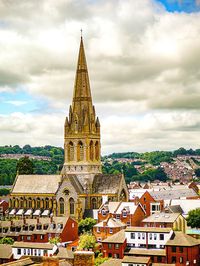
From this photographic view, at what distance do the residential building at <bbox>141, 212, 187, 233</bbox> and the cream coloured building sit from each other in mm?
16380

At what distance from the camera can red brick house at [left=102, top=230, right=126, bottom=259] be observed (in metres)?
76.0

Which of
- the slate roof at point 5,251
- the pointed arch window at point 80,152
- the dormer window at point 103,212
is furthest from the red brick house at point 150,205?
the slate roof at point 5,251

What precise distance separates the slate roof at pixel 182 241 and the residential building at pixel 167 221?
32.9 ft

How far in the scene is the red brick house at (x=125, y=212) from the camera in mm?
90812

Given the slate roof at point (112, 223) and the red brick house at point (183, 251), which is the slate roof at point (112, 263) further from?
the slate roof at point (112, 223)

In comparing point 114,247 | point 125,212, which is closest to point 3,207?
point 125,212

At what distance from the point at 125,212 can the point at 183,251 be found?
2160 cm

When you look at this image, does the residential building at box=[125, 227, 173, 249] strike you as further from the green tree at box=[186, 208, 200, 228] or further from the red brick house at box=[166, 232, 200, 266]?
the green tree at box=[186, 208, 200, 228]

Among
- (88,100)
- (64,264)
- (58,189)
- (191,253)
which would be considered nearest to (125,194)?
(58,189)

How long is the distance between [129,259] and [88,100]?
5055 centimetres

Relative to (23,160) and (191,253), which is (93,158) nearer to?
(23,160)

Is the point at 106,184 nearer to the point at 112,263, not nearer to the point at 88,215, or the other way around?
the point at 88,215

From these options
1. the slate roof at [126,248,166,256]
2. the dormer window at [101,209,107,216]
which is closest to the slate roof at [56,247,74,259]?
the slate roof at [126,248,166,256]

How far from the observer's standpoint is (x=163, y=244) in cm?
7488
